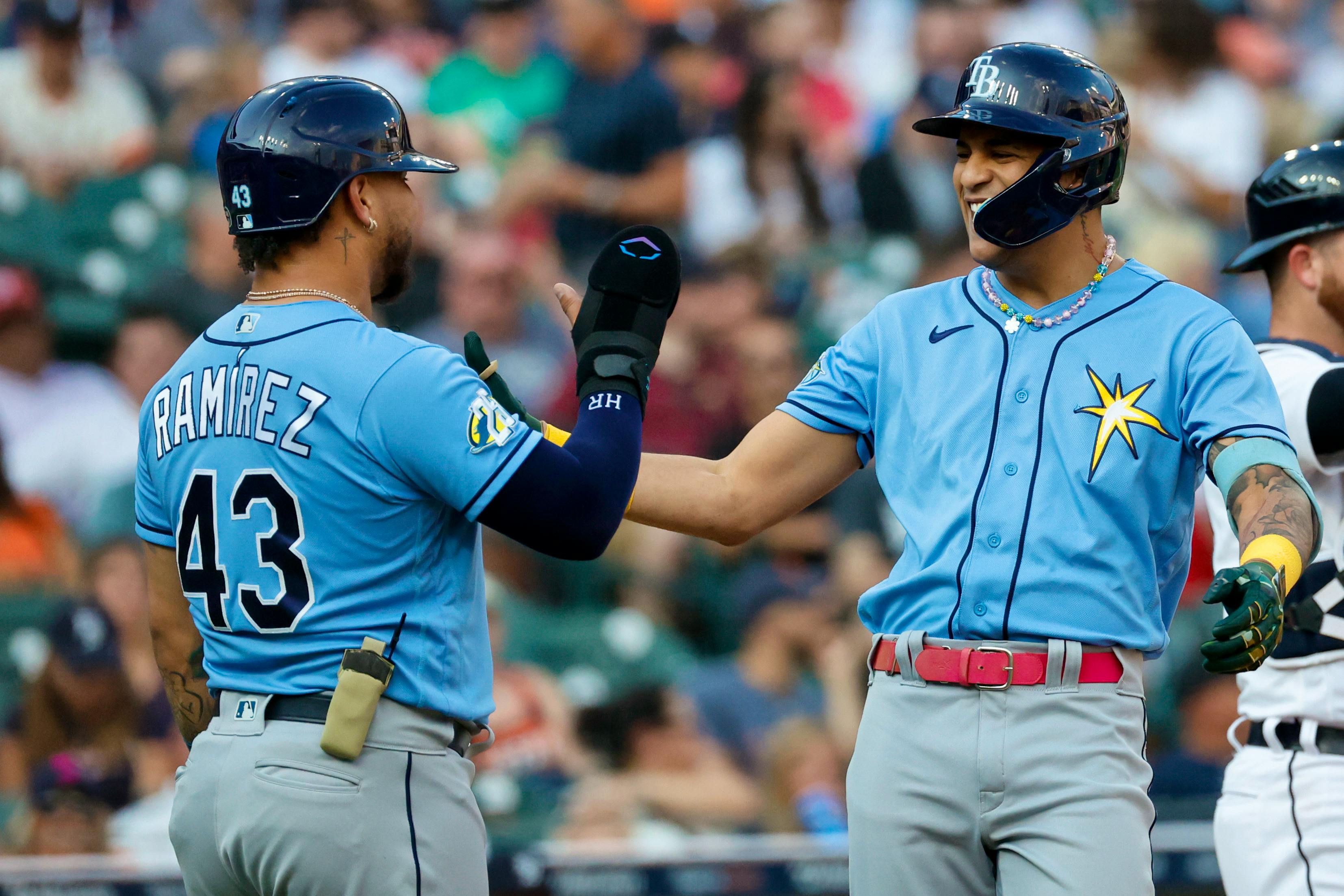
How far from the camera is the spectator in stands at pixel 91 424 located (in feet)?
23.6

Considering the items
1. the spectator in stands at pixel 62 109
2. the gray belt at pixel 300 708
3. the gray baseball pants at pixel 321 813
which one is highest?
the spectator in stands at pixel 62 109

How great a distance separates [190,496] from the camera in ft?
8.94

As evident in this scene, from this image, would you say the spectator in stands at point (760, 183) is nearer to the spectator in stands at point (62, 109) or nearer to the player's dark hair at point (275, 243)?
the spectator in stands at point (62, 109)

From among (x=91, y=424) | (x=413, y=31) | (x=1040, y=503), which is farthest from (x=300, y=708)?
(x=413, y=31)

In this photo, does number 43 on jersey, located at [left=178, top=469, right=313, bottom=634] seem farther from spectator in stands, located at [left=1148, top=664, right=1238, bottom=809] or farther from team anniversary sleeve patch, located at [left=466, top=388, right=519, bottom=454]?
spectator in stands, located at [left=1148, top=664, right=1238, bottom=809]

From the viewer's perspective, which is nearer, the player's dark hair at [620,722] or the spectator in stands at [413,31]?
the player's dark hair at [620,722]

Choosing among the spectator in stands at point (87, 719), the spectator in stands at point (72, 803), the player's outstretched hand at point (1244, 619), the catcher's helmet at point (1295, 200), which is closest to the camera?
the player's outstretched hand at point (1244, 619)

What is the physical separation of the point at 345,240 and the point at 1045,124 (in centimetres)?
140

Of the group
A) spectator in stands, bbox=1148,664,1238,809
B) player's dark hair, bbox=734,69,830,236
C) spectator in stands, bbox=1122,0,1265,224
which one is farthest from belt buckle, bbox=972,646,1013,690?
spectator in stands, bbox=1122,0,1265,224

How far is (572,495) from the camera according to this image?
263 cm

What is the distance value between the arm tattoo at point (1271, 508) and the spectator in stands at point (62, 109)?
6761 millimetres

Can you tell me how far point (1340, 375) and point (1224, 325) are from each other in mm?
574

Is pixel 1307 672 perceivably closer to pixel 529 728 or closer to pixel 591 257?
pixel 529 728

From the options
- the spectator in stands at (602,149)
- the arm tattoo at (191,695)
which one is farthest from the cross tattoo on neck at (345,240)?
the spectator in stands at (602,149)
